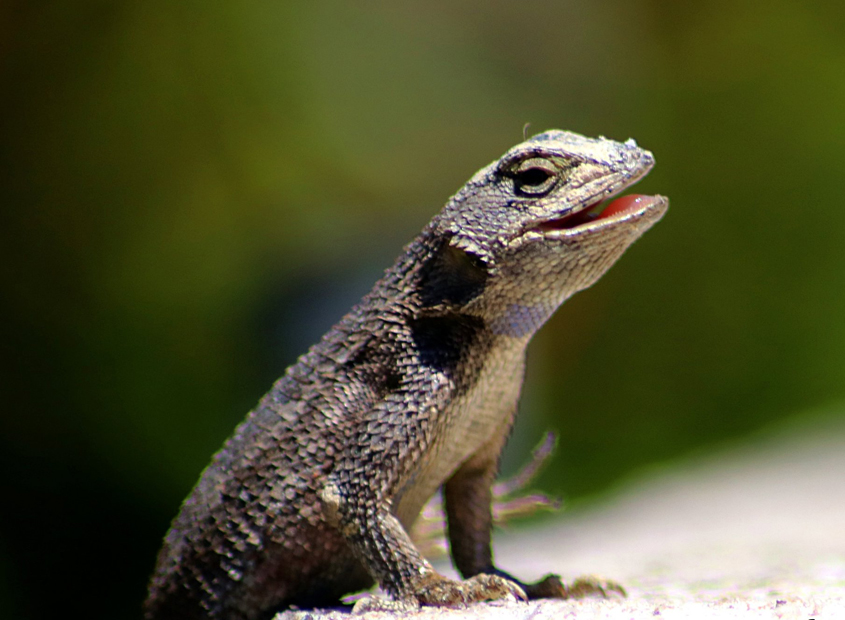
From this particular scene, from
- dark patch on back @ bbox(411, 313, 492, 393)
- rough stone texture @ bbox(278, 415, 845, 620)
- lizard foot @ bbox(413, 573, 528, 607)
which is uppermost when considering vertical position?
dark patch on back @ bbox(411, 313, 492, 393)

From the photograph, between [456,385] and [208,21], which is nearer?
[456,385]

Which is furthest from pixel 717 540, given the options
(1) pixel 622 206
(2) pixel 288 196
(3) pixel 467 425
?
(2) pixel 288 196

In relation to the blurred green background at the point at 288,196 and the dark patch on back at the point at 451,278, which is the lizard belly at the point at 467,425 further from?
the blurred green background at the point at 288,196

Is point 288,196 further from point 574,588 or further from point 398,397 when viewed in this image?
point 574,588

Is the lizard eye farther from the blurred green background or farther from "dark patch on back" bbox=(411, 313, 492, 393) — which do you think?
the blurred green background

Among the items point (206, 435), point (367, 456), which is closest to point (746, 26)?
point (206, 435)

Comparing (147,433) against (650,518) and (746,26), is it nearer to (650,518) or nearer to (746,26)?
(650,518)

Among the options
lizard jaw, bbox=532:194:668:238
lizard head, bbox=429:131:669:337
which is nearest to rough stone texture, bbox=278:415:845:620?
lizard head, bbox=429:131:669:337
